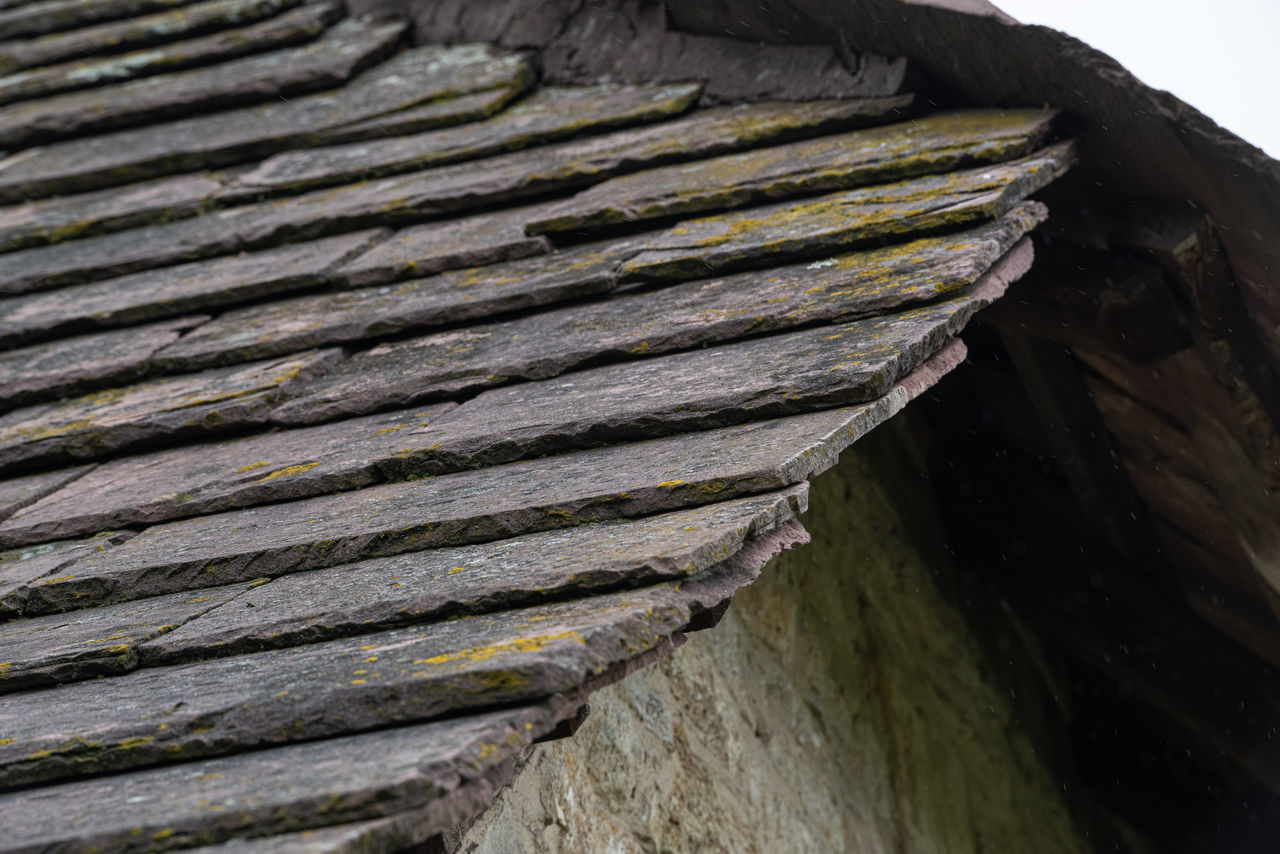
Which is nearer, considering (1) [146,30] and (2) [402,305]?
(2) [402,305]

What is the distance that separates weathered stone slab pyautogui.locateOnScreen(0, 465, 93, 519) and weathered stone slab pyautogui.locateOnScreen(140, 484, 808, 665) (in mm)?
663

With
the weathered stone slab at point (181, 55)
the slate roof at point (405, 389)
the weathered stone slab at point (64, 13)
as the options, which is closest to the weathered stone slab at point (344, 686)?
the slate roof at point (405, 389)

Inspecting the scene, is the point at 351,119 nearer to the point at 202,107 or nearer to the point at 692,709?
the point at 202,107

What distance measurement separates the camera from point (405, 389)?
164 cm

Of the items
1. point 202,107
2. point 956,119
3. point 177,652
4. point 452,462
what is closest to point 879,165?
point 956,119

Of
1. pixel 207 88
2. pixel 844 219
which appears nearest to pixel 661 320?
pixel 844 219

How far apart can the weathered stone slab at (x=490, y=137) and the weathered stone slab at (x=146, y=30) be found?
810 mm

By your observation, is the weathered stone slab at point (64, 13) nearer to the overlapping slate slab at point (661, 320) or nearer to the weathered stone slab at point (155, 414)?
the weathered stone slab at point (155, 414)

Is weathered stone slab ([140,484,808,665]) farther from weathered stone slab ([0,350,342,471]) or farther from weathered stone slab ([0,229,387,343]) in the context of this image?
weathered stone slab ([0,229,387,343])

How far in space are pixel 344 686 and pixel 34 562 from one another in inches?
30.1

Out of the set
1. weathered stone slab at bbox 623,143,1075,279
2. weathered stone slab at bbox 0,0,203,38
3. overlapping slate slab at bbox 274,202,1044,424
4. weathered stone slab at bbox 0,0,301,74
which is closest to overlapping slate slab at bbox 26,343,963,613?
overlapping slate slab at bbox 274,202,1044,424

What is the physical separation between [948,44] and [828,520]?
104 centimetres

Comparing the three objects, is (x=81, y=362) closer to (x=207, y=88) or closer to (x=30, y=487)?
(x=30, y=487)

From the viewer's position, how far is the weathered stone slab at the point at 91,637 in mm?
1145
